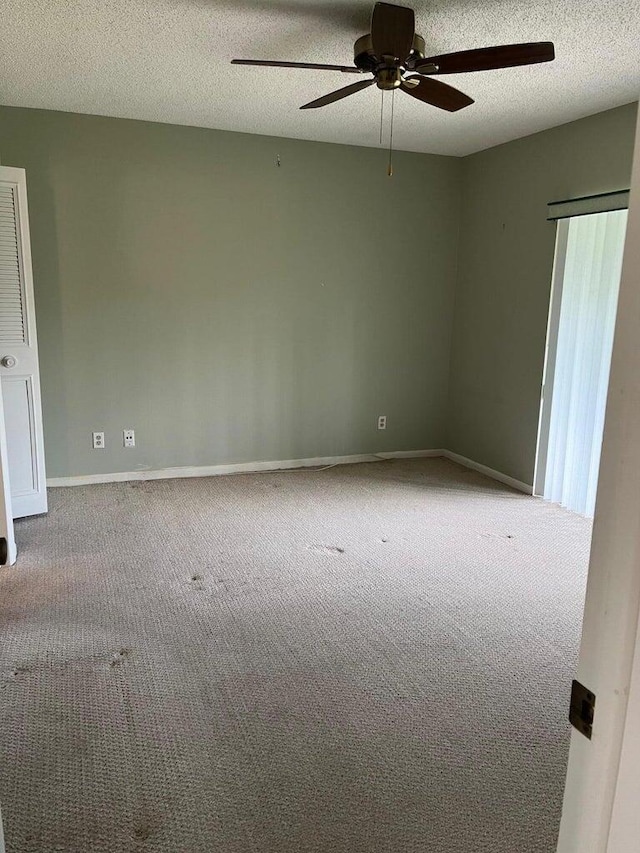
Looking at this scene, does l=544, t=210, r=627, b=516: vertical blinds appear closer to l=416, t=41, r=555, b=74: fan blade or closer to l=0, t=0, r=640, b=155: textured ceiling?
l=0, t=0, r=640, b=155: textured ceiling

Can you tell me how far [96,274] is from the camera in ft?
14.3

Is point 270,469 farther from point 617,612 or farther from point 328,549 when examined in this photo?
point 617,612

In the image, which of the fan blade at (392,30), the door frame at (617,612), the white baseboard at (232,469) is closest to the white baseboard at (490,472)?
the white baseboard at (232,469)

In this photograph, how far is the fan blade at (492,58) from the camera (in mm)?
2283

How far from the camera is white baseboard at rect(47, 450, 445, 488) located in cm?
459

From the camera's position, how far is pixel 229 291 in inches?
186

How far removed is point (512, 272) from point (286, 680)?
355 cm

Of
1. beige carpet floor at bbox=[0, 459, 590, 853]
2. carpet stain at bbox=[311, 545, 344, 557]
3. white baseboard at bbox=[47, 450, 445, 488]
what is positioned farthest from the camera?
white baseboard at bbox=[47, 450, 445, 488]

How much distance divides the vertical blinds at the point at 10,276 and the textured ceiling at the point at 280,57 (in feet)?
2.23

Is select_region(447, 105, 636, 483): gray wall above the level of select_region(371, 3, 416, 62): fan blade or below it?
below

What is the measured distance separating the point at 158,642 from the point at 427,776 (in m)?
1.21

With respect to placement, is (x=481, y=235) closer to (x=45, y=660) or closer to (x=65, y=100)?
(x=65, y=100)

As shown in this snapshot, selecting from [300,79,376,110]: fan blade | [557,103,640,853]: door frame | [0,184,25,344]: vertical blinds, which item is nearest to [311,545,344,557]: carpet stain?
[0,184,25,344]: vertical blinds

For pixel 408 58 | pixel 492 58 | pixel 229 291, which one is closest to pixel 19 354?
pixel 229 291
